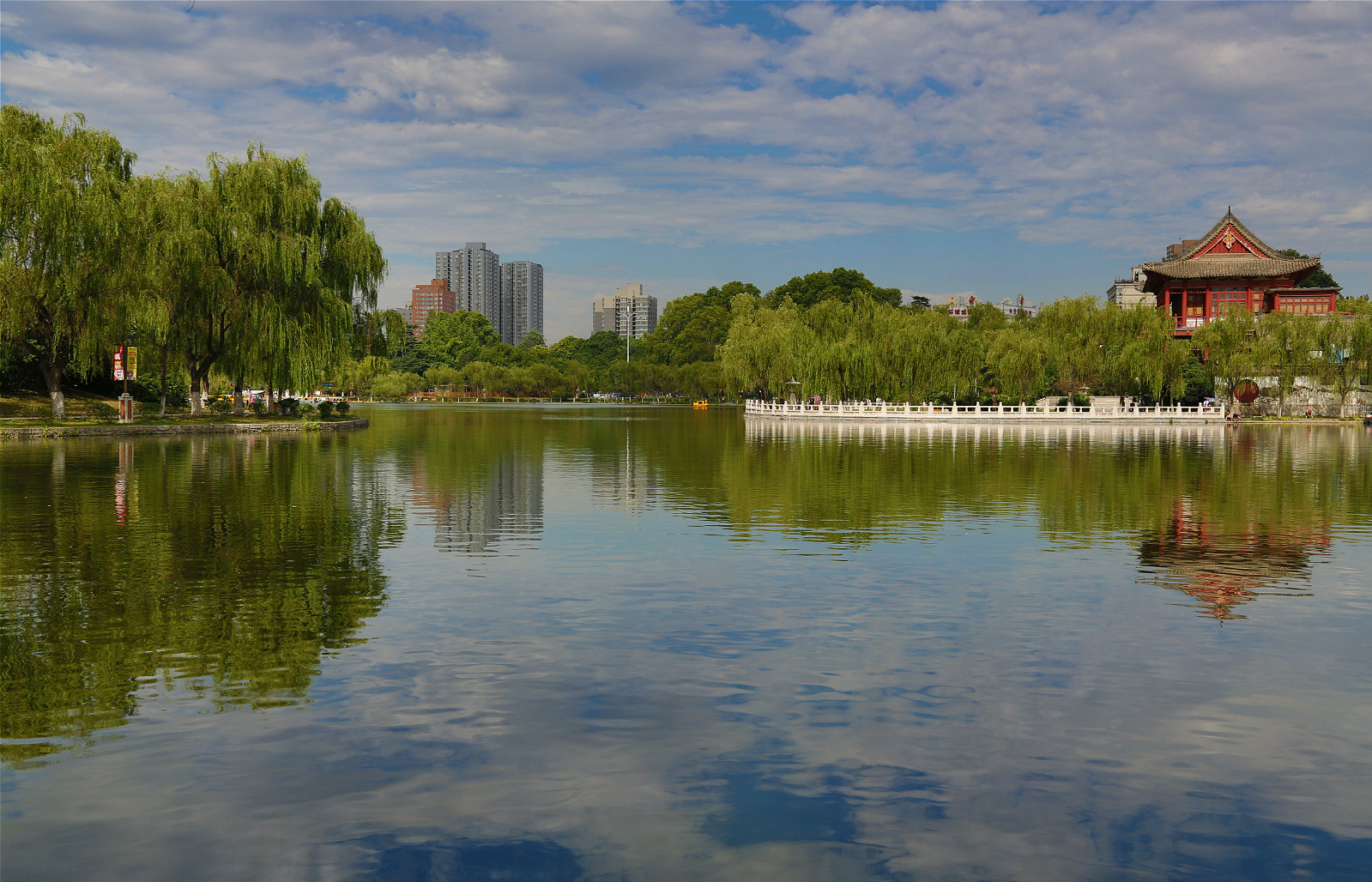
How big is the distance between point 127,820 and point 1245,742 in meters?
6.13

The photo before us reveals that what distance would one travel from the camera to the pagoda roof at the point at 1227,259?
73438mm

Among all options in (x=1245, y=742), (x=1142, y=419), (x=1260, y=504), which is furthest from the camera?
(x=1142, y=419)

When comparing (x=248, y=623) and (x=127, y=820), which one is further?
(x=248, y=623)

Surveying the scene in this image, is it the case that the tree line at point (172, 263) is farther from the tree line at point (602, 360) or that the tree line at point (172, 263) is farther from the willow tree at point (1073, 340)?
the tree line at point (602, 360)

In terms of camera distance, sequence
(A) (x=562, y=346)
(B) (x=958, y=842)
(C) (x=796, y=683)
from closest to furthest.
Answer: (B) (x=958, y=842), (C) (x=796, y=683), (A) (x=562, y=346)

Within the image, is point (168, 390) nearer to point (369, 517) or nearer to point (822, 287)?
point (369, 517)

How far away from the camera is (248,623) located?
29.4 ft

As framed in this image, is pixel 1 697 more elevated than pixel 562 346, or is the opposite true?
pixel 562 346

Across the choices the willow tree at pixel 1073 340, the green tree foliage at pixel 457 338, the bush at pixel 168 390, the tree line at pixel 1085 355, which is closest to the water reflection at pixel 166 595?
the bush at pixel 168 390

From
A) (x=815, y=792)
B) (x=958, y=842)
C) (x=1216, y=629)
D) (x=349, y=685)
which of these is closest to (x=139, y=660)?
(x=349, y=685)

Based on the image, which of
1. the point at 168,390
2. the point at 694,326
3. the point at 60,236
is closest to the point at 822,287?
the point at 694,326

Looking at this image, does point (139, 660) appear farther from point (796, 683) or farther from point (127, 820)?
point (796, 683)

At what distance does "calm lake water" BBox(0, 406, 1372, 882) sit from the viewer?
4.85 m

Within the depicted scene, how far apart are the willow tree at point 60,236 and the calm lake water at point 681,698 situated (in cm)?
2524
